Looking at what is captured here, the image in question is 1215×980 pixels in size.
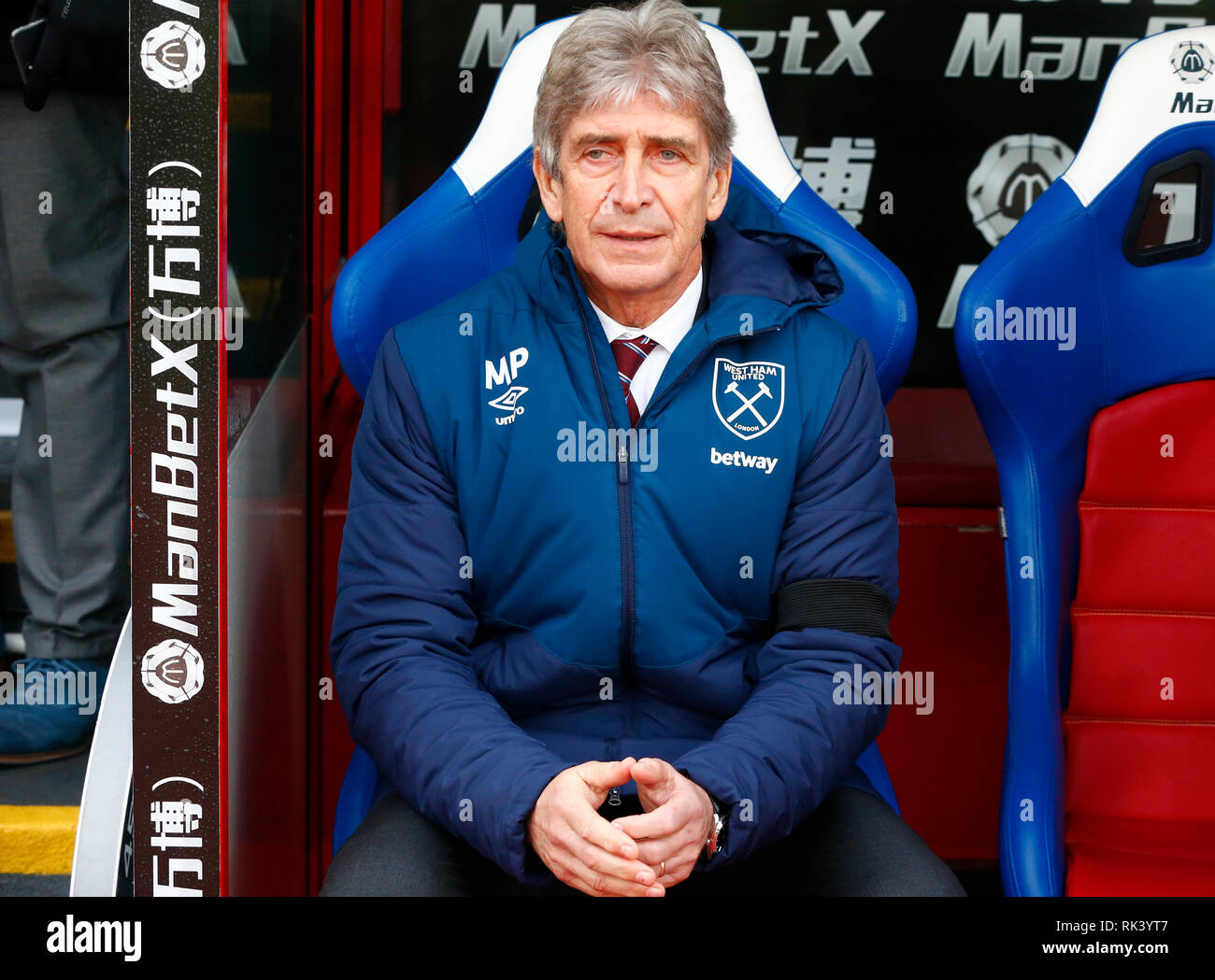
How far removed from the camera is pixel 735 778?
135 cm

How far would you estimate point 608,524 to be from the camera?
150cm

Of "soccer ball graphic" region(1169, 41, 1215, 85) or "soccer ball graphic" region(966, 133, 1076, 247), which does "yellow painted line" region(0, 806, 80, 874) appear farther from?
"soccer ball graphic" region(966, 133, 1076, 247)

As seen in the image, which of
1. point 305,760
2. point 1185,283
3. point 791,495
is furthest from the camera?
point 305,760

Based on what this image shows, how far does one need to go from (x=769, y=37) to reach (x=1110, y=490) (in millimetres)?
1275

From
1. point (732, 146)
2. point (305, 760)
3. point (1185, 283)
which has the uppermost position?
point (732, 146)

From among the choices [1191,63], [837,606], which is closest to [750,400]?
[837,606]

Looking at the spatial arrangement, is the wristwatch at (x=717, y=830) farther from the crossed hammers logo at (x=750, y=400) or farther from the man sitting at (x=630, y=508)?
the crossed hammers logo at (x=750, y=400)

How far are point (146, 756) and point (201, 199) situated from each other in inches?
17.9

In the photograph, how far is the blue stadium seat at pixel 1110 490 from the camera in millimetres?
1613

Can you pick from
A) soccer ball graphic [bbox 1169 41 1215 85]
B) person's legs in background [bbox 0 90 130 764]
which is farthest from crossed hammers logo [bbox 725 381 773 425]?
person's legs in background [bbox 0 90 130 764]

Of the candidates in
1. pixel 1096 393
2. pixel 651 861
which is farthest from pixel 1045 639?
pixel 651 861

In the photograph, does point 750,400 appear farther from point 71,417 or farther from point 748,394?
point 71,417
